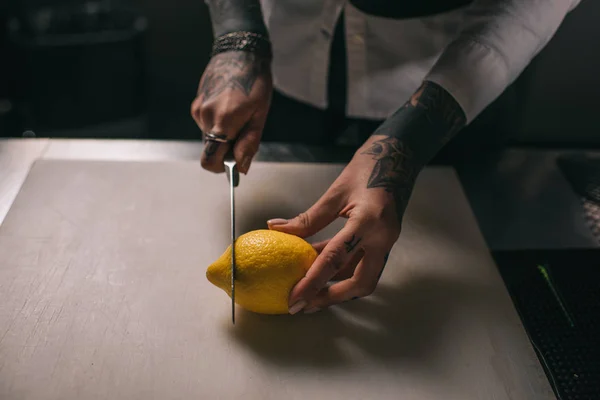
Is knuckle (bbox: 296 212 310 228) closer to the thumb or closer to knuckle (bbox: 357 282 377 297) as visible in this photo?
the thumb

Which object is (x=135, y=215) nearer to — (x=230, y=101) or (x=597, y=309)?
(x=230, y=101)

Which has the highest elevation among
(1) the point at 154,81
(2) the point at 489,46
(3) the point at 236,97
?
(2) the point at 489,46

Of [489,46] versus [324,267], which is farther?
[489,46]

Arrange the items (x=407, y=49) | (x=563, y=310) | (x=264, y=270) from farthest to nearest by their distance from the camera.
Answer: (x=407, y=49) < (x=563, y=310) < (x=264, y=270)

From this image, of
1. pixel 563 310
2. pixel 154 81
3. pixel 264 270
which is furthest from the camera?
pixel 154 81

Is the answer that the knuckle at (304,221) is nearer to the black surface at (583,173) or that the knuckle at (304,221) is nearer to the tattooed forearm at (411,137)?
the tattooed forearm at (411,137)

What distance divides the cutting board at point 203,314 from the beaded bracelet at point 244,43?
32 centimetres

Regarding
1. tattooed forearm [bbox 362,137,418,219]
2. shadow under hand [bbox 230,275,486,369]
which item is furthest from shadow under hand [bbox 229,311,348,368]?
tattooed forearm [bbox 362,137,418,219]

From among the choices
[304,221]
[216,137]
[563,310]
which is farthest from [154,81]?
[563,310]

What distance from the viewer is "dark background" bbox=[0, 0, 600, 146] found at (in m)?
1.85

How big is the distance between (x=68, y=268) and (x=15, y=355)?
0.68 ft

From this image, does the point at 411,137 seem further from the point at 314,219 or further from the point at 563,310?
the point at 563,310

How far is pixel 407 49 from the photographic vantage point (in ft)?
4.81

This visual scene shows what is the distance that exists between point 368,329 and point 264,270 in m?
0.24
